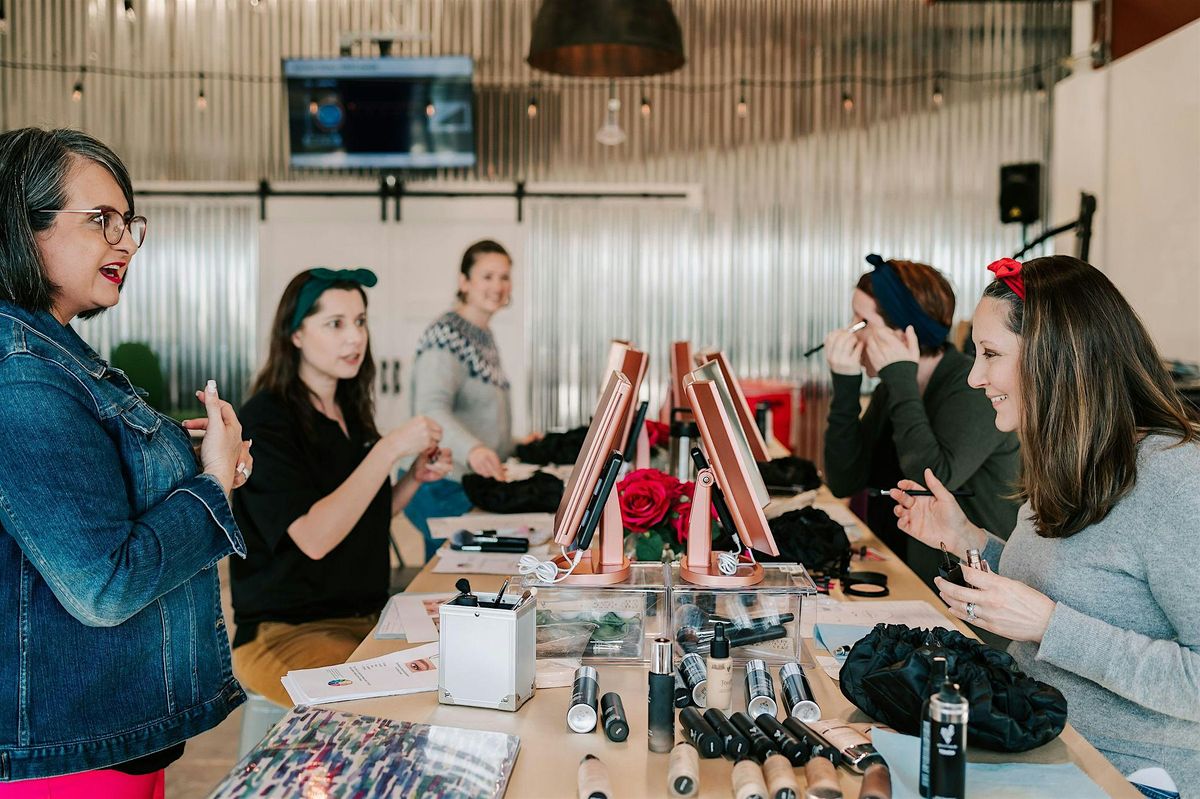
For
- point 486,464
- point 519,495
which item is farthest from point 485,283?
point 519,495

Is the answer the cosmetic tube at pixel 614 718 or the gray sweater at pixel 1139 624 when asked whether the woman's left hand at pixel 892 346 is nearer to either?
the gray sweater at pixel 1139 624

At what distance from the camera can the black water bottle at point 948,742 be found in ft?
4.34

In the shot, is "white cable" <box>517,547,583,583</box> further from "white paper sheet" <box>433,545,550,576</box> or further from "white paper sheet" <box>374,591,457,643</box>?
"white paper sheet" <box>433,545,550,576</box>

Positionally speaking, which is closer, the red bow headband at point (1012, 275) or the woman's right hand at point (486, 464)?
the red bow headband at point (1012, 275)

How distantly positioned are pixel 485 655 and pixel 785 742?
50cm

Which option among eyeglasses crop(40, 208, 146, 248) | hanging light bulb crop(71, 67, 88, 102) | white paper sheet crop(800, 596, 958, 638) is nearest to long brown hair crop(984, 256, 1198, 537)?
white paper sheet crop(800, 596, 958, 638)

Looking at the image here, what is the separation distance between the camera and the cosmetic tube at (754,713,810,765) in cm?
147

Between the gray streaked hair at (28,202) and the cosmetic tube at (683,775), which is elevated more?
the gray streaked hair at (28,202)

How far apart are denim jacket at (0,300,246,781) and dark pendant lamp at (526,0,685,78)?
250cm

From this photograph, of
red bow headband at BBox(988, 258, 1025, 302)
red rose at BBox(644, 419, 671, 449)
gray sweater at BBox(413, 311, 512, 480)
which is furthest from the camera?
red rose at BBox(644, 419, 671, 449)

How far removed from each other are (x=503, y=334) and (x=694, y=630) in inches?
213

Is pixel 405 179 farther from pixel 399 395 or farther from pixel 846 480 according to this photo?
pixel 846 480

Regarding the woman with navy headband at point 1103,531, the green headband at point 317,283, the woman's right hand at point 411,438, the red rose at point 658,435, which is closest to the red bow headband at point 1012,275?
the woman with navy headband at point 1103,531

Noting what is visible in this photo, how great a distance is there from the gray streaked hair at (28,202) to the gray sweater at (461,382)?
2.47 m
